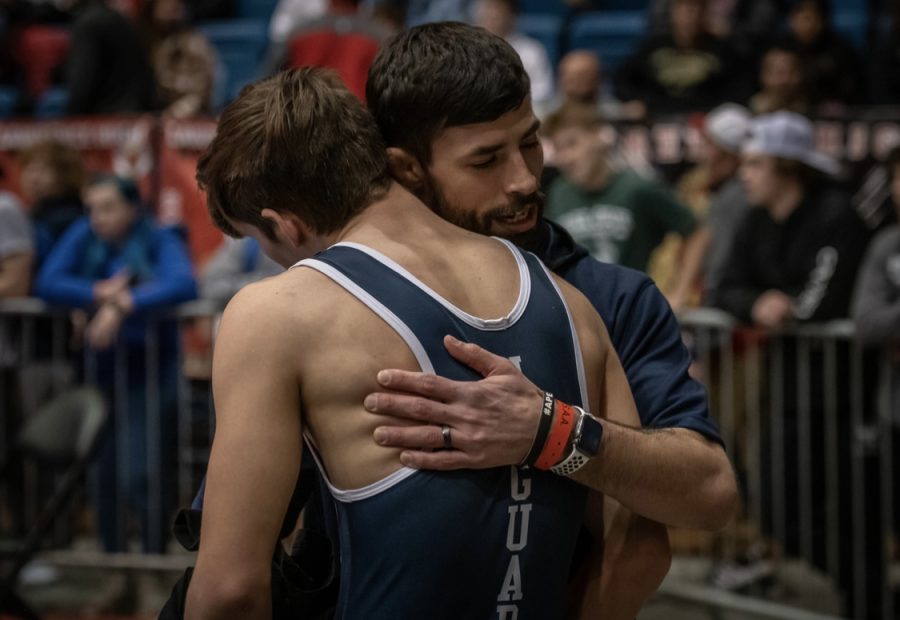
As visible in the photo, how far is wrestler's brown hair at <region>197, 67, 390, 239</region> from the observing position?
247cm

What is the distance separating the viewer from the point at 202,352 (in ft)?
22.6

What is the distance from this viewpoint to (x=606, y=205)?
22.1 feet

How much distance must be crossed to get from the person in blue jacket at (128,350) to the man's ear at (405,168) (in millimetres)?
4178

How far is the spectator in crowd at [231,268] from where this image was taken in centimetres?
714

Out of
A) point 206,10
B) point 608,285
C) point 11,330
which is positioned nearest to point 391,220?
point 608,285

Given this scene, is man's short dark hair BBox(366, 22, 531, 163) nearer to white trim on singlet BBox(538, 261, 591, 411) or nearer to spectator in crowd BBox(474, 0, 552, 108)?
white trim on singlet BBox(538, 261, 591, 411)

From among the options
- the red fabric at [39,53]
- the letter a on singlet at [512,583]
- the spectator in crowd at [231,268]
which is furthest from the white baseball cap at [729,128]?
the red fabric at [39,53]

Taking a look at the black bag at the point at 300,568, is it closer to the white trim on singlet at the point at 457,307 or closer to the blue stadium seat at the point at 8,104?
the white trim on singlet at the point at 457,307

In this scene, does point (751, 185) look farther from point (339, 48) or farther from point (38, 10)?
point (38, 10)

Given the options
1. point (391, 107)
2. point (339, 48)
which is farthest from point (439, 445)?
point (339, 48)

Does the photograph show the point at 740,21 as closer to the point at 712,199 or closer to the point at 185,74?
the point at 712,199

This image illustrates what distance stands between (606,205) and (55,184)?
2.85 m

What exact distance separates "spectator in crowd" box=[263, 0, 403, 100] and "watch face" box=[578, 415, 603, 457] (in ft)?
18.3

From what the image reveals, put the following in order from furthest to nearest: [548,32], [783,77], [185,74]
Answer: [548,32] → [185,74] → [783,77]
